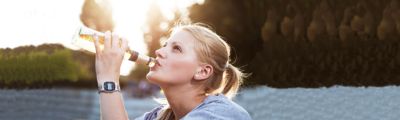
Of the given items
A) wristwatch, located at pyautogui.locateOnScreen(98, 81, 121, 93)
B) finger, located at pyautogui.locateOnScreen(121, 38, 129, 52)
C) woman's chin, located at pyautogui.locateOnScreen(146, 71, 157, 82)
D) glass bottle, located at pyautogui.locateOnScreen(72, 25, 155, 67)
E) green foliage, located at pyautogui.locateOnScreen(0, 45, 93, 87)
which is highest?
finger, located at pyautogui.locateOnScreen(121, 38, 129, 52)

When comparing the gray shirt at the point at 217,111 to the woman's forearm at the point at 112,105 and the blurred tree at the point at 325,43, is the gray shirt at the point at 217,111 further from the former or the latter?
the blurred tree at the point at 325,43

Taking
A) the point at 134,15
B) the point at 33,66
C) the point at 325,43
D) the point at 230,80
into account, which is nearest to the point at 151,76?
the point at 230,80

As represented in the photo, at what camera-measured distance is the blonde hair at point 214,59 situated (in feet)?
8.11

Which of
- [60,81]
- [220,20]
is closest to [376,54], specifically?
[220,20]

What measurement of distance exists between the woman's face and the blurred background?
180 cm

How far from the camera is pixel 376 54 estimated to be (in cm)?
546

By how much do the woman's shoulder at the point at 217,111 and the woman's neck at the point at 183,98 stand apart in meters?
0.12

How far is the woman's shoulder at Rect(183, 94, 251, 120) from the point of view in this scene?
2.31 meters

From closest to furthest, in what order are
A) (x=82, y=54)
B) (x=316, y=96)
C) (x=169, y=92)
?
1. (x=169, y=92)
2. (x=316, y=96)
3. (x=82, y=54)

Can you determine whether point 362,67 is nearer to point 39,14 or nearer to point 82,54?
point 39,14

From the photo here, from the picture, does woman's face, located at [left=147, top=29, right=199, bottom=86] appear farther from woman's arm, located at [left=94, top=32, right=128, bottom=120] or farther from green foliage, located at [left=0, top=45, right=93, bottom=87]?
green foliage, located at [left=0, top=45, right=93, bottom=87]

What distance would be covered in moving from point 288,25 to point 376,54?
0.90 meters

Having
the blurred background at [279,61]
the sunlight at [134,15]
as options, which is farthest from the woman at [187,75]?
the sunlight at [134,15]

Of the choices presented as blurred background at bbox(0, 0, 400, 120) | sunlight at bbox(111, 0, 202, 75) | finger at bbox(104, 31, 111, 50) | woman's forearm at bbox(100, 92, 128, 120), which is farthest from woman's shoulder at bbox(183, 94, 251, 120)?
sunlight at bbox(111, 0, 202, 75)
